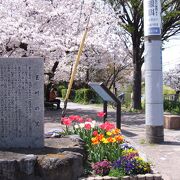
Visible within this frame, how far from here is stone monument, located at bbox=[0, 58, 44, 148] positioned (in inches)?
263

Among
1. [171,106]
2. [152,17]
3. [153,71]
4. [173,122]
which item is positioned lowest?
[173,122]

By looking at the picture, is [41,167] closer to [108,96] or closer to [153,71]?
[108,96]

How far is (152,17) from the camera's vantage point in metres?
10.3

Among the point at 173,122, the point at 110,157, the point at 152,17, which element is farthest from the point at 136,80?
the point at 110,157

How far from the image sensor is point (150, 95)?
34.2 ft

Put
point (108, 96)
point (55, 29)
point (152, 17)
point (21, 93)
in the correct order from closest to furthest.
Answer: point (21, 93) → point (152, 17) → point (108, 96) → point (55, 29)

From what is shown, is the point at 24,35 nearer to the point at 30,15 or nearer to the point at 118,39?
the point at 30,15

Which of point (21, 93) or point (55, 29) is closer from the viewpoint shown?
point (21, 93)

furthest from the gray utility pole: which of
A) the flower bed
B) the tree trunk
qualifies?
the tree trunk

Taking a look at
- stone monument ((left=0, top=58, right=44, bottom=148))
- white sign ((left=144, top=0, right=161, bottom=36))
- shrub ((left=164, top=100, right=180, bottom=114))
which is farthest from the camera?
shrub ((left=164, top=100, right=180, bottom=114))

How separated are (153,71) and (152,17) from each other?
1.32 metres

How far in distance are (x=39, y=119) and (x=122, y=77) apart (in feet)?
141

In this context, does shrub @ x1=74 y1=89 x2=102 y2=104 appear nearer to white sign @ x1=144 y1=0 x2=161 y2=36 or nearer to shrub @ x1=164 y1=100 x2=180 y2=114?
shrub @ x1=164 y1=100 x2=180 y2=114

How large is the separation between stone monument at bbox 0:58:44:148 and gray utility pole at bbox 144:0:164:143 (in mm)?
4344
